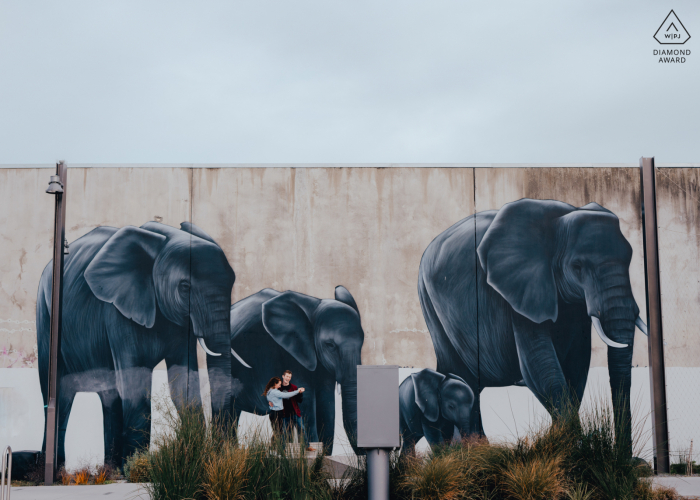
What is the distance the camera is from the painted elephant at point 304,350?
33.2 feet

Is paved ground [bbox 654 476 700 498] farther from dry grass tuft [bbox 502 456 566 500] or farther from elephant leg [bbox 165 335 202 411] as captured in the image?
elephant leg [bbox 165 335 202 411]

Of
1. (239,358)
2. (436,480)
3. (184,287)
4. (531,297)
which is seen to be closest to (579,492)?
(436,480)

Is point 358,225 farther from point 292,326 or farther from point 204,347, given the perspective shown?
point 204,347

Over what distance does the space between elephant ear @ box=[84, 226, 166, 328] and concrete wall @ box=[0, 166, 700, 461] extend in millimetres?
316

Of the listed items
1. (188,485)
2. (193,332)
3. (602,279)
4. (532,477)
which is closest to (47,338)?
(193,332)

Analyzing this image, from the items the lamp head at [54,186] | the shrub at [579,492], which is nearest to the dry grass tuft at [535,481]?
the shrub at [579,492]

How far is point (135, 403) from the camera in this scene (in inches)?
398

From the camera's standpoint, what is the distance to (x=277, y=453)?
6.21 m

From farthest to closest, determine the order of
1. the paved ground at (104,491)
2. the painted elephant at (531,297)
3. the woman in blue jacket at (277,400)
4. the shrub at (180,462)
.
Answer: the painted elephant at (531,297)
the woman in blue jacket at (277,400)
the paved ground at (104,491)
the shrub at (180,462)

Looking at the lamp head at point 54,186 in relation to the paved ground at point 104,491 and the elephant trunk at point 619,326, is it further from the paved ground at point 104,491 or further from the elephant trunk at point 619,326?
the elephant trunk at point 619,326

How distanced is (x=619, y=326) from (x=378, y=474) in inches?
246

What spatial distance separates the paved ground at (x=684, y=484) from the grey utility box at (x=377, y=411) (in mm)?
3913

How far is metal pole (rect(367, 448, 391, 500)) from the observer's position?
230 inches

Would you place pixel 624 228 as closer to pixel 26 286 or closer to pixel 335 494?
pixel 335 494
